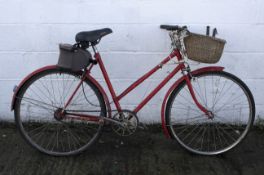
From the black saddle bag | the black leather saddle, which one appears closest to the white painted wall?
the black leather saddle

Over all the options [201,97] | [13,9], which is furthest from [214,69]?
[13,9]

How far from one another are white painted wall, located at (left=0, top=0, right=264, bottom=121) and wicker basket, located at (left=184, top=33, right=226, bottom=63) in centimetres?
65

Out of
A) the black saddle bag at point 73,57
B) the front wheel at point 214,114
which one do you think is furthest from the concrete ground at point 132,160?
the black saddle bag at point 73,57

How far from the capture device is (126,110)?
4078 mm

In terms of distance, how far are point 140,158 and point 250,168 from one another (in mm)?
1108

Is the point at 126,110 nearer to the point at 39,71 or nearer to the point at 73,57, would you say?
the point at 73,57

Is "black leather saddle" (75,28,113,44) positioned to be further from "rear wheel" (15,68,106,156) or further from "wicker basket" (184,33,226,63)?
"wicker basket" (184,33,226,63)

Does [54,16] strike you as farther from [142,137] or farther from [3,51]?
[142,137]

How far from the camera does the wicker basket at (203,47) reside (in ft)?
12.2

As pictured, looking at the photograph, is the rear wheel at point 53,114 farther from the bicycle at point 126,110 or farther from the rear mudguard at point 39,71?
the rear mudguard at point 39,71

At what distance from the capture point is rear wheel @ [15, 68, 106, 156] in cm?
436

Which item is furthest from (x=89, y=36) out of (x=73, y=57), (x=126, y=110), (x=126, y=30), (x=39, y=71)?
(x=126, y=110)

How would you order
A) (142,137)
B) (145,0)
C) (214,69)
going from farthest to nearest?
(142,137), (145,0), (214,69)

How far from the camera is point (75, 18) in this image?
4.35 meters
